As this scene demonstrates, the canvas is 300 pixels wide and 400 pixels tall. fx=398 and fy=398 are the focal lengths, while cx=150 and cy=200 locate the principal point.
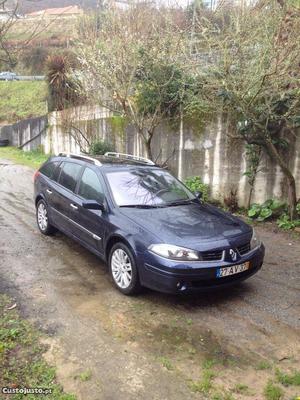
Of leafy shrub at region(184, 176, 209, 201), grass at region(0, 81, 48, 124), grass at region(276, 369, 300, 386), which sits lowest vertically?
grass at region(276, 369, 300, 386)

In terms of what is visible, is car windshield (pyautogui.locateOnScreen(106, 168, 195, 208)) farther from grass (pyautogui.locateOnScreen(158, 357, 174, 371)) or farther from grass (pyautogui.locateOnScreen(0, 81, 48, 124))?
grass (pyautogui.locateOnScreen(0, 81, 48, 124))

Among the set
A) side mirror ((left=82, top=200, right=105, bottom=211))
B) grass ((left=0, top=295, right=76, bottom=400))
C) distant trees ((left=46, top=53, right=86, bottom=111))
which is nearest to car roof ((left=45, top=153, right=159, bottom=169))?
side mirror ((left=82, top=200, right=105, bottom=211))

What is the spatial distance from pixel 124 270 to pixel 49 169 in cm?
320

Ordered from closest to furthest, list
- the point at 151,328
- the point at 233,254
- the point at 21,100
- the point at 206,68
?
the point at 151,328 < the point at 233,254 < the point at 206,68 < the point at 21,100

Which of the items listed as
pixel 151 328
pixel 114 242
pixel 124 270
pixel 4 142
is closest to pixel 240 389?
pixel 151 328

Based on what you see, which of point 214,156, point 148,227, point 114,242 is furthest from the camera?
point 214,156

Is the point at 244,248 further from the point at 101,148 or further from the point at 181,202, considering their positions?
the point at 101,148

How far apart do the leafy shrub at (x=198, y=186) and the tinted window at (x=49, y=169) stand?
382cm

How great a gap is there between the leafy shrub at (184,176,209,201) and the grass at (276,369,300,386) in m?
6.50

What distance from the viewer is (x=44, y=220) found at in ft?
23.9

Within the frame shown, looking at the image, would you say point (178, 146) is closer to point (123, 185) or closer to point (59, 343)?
point (123, 185)

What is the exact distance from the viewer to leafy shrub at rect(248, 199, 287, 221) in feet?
27.6

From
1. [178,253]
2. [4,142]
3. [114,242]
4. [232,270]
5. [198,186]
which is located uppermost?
[178,253]

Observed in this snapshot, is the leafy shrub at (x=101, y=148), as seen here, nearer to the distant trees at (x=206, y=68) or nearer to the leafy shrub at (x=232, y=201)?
the distant trees at (x=206, y=68)
